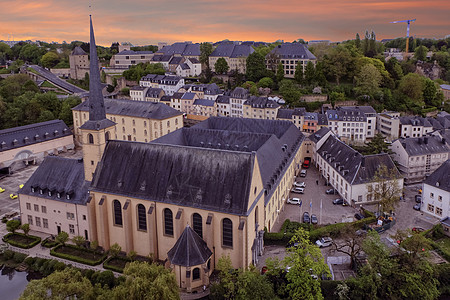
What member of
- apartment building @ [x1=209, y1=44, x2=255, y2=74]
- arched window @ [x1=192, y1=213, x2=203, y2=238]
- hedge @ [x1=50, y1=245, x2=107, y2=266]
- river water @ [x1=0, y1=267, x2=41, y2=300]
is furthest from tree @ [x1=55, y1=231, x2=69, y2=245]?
apartment building @ [x1=209, y1=44, x2=255, y2=74]

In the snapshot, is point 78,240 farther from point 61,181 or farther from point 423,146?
point 423,146

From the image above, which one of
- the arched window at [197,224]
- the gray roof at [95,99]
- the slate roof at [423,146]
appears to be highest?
the gray roof at [95,99]

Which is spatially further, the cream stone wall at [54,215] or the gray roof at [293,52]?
the gray roof at [293,52]

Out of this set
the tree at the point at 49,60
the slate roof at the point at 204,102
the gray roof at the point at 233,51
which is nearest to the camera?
the slate roof at the point at 204,102

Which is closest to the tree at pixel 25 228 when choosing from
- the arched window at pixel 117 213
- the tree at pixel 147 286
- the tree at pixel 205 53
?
the arched window at pixel 117 213

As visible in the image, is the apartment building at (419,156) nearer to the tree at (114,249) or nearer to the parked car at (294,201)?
the parked car at (294,201)

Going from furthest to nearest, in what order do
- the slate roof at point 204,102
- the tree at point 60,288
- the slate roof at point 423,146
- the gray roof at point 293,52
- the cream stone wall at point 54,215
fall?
the gray roof at point 293,52 < the slate roof at point 204,102 < the slate roof at point 423,146 < the cream stone wall at point 54,215 < the tree at point 60,288

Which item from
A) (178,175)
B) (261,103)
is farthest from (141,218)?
(261,103)
